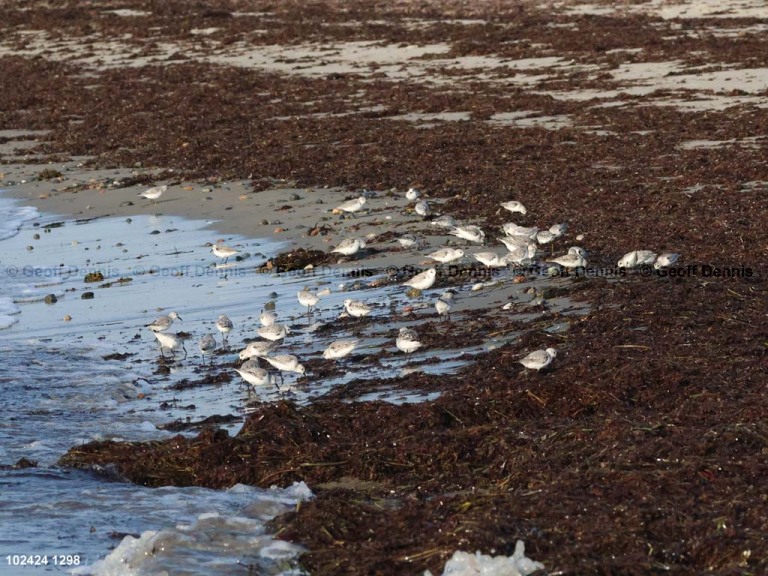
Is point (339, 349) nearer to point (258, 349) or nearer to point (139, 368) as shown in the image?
point (258, 349)

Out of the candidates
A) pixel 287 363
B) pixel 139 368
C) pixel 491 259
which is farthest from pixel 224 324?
pixel 491 259

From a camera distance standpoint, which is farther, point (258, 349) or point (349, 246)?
point (349, 246)

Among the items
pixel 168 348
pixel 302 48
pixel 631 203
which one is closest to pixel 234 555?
pixel 168 348

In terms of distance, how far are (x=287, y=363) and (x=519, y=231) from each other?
3229 mm

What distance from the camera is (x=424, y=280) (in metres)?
9.12

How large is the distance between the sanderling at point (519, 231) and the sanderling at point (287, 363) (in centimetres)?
287

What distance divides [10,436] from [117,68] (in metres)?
17.2

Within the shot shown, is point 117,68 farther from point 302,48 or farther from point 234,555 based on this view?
point 234,555

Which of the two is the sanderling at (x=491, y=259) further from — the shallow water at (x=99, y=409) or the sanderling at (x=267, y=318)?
the shallow water at (x=99, y=409)

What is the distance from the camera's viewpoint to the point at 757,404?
5832mm

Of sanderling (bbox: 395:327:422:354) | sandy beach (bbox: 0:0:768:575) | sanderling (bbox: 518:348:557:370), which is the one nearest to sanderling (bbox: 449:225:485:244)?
sandy beach (bbox: 0:0:768:575)

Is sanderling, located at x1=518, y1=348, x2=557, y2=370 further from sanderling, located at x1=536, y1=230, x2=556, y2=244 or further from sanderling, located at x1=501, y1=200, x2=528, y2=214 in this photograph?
sanderling, located at x1=501, y1=200, x2=528, y2=214

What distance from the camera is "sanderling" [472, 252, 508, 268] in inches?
368

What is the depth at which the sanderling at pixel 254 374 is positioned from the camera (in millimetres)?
7363
